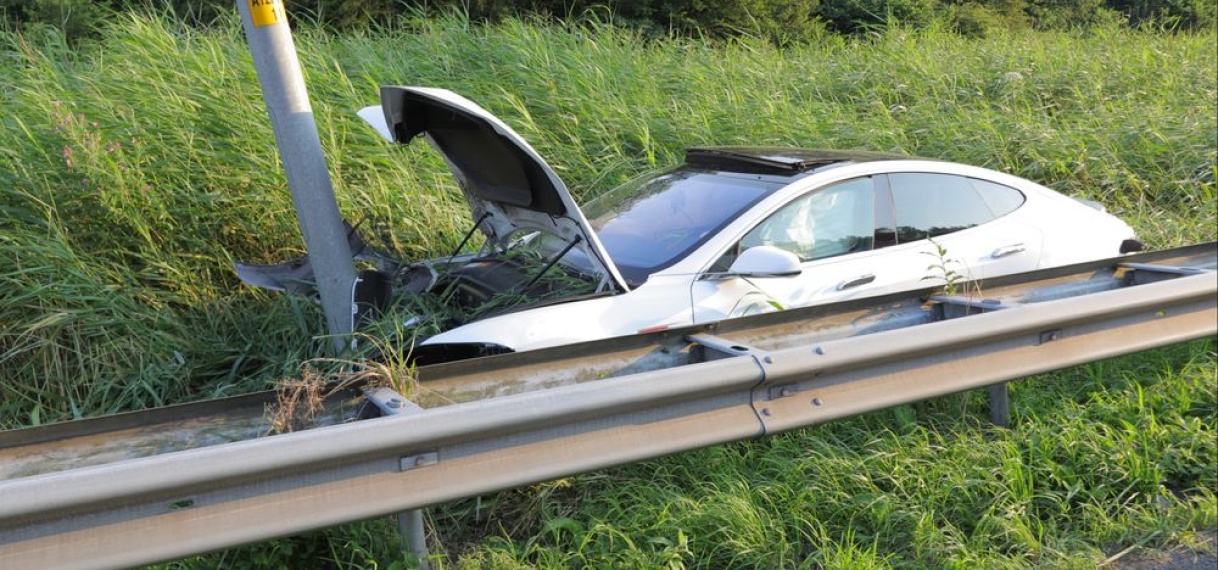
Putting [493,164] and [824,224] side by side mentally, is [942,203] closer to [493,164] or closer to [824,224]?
[824,224]

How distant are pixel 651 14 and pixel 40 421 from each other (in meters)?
12.3

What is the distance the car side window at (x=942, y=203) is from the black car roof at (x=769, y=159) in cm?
20

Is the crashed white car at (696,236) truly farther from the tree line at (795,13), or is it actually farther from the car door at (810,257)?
the tree line at (795,13)

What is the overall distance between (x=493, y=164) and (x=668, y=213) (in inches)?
39.6

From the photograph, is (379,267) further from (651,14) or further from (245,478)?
(651,14)

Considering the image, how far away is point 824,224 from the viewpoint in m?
5.10

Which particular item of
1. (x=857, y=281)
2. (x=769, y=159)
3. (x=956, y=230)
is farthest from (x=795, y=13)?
(x=857, y=281)

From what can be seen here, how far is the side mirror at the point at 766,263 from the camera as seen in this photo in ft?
14.4

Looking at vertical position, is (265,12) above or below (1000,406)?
above

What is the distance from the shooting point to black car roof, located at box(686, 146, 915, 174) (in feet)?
17.2

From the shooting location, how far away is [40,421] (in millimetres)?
4770

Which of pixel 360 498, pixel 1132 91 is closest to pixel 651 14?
pixel 1132 91

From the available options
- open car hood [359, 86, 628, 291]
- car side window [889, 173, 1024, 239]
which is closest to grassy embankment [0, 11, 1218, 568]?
car side window [889, 173, 1024, 239]

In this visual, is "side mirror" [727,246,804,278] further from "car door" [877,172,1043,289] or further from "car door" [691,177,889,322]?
"car door" [877,172,1043,289]
